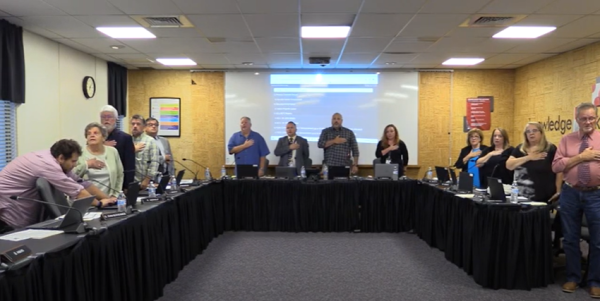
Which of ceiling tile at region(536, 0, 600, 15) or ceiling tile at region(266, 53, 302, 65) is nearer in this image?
ceiling tile at region(536, 0, 600, 15)

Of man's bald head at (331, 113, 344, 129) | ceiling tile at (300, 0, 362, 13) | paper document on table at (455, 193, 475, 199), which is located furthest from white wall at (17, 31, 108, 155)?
paper document on table at (455, 193, 475, 199)

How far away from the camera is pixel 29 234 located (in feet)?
7.26

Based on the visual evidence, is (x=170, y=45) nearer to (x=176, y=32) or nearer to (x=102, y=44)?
(x=176, y=32)

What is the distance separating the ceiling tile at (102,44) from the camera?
5.36m

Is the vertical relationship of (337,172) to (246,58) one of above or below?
below

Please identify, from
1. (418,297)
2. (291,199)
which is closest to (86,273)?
(418,297)

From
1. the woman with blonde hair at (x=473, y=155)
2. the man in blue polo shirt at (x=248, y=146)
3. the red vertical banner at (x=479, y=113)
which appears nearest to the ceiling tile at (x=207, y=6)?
the man in blue polo shirt at (x=248, y=146)

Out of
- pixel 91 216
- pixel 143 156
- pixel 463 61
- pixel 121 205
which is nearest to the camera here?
pixel 91 216

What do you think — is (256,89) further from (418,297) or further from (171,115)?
(418,297)

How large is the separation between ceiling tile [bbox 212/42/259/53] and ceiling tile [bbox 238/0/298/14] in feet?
4.77

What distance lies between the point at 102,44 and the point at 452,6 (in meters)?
4.59

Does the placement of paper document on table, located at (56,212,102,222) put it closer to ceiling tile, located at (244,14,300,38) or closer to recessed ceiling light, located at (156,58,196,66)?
ceiling tile, located at (244,14,300,38)

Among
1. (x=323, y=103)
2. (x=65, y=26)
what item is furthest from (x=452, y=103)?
(x=65, y=26)

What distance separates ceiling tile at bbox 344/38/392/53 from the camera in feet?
17.4
